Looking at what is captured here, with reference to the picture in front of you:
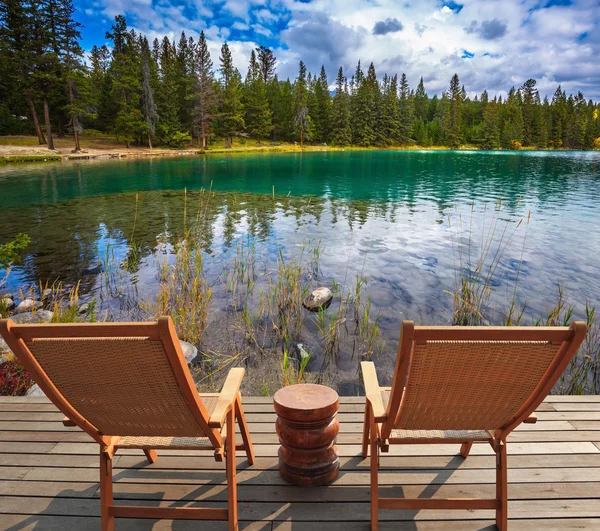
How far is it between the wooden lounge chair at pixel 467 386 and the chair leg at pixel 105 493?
1.15 meters

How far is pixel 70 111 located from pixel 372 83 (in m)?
54.8

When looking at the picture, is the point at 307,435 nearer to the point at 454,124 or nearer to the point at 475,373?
the point at 475,373

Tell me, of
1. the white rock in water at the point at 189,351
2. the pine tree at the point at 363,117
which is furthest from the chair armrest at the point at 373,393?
the pine tree at the point at 363,117

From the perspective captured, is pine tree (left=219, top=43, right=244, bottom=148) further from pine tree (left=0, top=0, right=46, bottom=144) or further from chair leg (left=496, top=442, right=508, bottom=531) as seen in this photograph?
chair leg (left=496, top=442, right=508, bottom=531)

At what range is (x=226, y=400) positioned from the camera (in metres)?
1.90

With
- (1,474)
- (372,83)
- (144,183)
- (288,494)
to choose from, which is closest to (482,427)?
(288,494)

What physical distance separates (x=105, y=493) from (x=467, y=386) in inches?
62.8

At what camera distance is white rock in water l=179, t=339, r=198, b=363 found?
493 cm

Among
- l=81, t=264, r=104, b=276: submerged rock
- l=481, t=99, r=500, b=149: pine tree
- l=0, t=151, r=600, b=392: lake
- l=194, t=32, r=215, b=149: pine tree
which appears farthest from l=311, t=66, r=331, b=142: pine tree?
l=81, t=264, r=104, b=276: submerged rock

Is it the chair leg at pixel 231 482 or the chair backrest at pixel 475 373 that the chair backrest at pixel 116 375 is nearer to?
the chair leg at pixel 231 482

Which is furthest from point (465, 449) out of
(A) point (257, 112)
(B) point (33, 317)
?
(A) point (257, 112)

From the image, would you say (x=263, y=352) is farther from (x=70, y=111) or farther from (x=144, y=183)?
(x=70, y=111)

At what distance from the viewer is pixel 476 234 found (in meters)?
12.1

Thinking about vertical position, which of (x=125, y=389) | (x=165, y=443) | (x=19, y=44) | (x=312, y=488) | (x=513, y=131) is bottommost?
(x=312, y=488)
